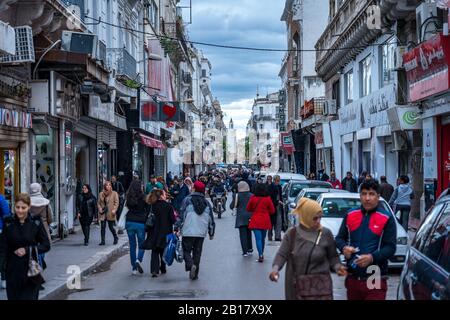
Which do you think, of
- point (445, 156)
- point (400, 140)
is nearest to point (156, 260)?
point (445, 156)

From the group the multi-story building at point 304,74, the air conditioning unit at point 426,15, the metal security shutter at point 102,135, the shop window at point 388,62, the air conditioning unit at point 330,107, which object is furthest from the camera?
the multi-story building at point 304,74

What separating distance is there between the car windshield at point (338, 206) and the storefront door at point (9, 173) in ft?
23.2

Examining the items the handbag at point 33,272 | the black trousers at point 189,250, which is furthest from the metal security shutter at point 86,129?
the handbag at point 33,272

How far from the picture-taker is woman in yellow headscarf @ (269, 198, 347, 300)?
7.05m

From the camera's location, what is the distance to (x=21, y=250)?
8719 millimetres

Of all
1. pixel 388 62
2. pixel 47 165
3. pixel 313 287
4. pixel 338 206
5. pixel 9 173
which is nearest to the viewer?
pixel 313 287

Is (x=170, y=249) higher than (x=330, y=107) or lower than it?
lower

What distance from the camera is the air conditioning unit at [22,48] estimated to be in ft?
52.0

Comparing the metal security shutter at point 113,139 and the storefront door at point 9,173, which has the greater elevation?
the metal security shutter at point 113,139

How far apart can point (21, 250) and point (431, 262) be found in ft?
15.3

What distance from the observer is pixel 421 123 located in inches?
961

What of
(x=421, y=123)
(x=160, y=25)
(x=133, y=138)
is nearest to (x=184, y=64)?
(x=160, y=25)

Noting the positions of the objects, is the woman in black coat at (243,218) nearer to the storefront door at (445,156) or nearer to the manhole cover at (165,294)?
the manhole cover at (165,294)

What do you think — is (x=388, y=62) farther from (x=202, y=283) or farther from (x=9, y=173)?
(x=202, y=283)
